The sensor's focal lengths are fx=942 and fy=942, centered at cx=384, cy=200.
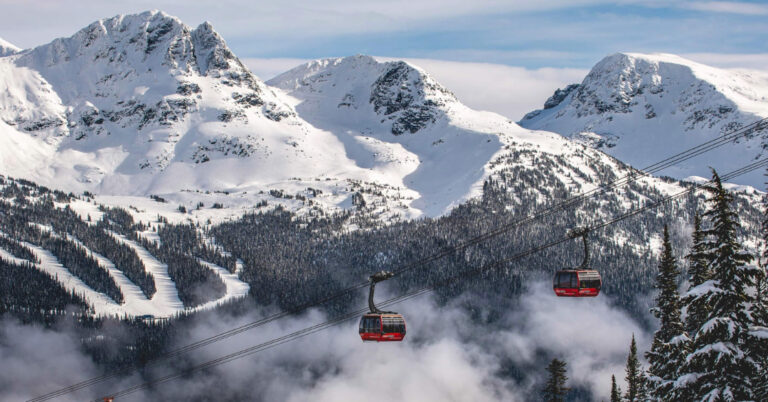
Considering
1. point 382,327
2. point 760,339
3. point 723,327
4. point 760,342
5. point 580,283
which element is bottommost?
point 382,327

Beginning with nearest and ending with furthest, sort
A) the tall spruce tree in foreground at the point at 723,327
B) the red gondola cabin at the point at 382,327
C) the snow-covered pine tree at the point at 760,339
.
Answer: the snow-covered pine tree at the point at 760,339 < the tall spruce tree in foreground at the point at 723,327 < the red gondola cabin at the point at 382,327

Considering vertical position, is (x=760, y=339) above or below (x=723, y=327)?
below

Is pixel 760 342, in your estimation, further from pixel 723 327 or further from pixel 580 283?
pixel 580 283

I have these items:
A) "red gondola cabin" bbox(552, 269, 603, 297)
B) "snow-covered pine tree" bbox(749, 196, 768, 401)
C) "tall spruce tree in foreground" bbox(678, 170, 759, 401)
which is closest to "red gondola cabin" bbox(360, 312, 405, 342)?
"red gondola cabin" bbox(552, 269, 603, 297)

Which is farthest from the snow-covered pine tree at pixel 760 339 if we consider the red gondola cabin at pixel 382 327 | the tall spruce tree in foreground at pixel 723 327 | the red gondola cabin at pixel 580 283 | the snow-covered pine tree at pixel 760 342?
the red gondola cabin at pixel 382 327

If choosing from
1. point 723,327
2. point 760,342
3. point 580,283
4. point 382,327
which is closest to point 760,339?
point 760,342

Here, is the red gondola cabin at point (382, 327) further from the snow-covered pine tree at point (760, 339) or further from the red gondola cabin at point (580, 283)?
the snow-covered pine tree at point (760, 339)
